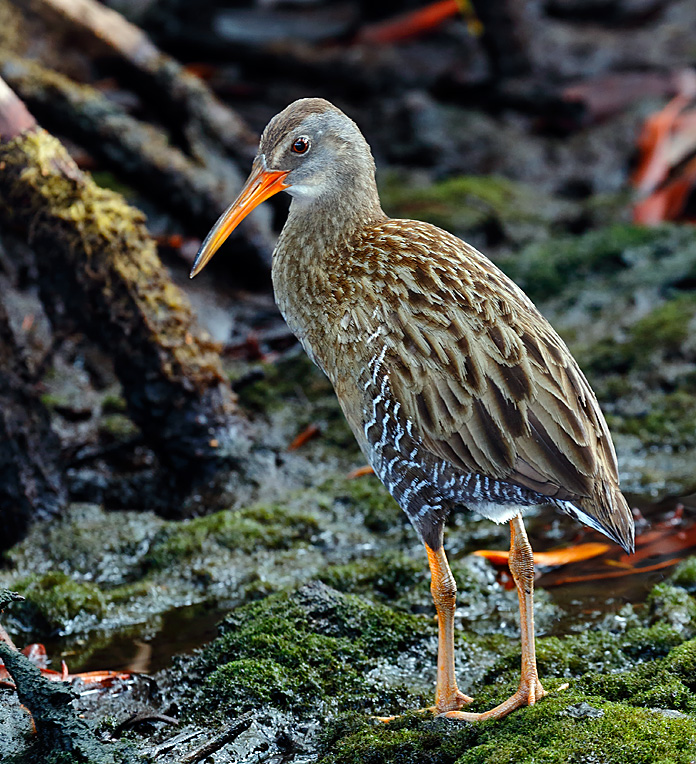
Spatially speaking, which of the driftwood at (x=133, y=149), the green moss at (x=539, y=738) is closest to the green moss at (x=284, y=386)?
the driftwood at (x=133, y=149)

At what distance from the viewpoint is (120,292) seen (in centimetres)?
501

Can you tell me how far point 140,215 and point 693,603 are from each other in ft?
10.3

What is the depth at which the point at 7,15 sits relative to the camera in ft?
23.7

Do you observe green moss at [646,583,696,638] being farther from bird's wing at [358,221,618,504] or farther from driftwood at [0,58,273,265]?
driftwood at [0,58,273,265]

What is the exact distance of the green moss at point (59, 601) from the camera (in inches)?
167

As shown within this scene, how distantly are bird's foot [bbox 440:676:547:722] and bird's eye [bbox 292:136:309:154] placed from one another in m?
2.10

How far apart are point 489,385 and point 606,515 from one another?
0.57 metres

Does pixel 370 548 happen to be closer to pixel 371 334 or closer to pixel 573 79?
pixel 371 334

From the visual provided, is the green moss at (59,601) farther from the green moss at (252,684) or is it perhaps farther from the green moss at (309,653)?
the green moss at (252,684)

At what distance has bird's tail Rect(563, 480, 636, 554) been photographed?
3.31 m

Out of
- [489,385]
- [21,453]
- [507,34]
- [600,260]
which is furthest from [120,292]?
[507,34]

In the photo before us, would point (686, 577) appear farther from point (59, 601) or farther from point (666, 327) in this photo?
point (59, 601)

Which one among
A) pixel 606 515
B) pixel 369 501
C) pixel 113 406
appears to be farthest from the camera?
pixel 113 406

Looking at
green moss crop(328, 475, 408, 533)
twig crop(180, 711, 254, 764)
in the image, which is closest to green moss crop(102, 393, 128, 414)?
green moss crop(328, 475, 408, 533)
